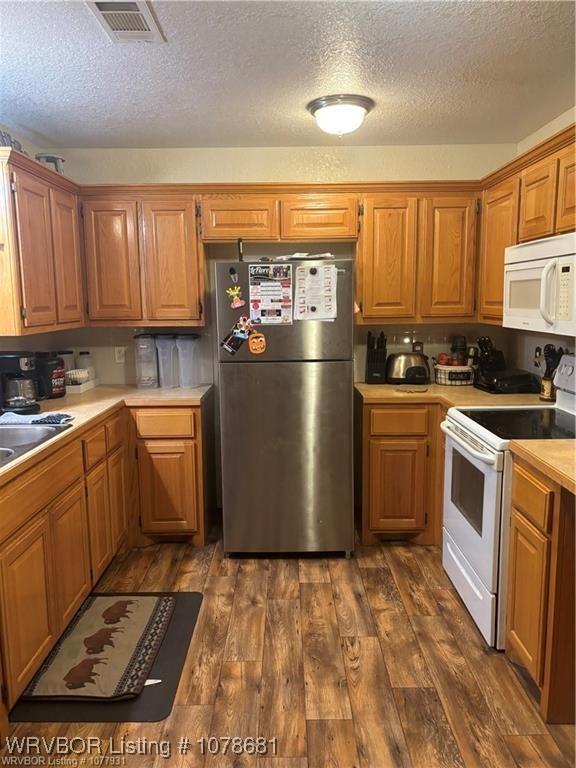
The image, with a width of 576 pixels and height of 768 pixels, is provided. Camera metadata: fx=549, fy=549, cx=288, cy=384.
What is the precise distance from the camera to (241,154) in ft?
11.5

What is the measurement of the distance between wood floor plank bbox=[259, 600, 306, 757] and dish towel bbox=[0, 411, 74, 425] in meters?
1.32

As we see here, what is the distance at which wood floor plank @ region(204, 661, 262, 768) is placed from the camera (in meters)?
1.76

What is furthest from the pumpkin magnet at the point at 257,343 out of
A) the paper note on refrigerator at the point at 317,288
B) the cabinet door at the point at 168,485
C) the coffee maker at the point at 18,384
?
the coffee maker at the point at 18,384

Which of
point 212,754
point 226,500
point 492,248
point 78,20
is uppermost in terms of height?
point 78,20

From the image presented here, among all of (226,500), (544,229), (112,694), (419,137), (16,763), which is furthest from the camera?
(419,137)

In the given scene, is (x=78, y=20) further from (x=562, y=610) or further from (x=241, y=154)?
(x=562, y=610)

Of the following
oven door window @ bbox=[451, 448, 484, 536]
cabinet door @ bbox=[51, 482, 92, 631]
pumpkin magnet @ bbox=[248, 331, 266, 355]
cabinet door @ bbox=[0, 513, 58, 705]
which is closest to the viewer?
cabinet door @ bbox=[0, 513, 58, 705]

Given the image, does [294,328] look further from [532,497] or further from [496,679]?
[496,679]

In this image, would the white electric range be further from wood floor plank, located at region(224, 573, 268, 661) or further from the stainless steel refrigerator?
wood floor plank, located at region(224, 573, 268, 661)

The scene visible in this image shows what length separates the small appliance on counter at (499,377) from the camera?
3.12m

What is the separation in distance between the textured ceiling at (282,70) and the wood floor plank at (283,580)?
95.1 inches

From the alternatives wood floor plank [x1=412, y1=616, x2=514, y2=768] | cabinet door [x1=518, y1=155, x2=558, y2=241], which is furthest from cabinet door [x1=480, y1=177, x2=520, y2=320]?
wood floor plank [x1=412, y1=616, x2=514, y2=768]

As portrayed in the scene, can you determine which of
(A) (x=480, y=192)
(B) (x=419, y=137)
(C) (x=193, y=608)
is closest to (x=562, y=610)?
(C) (x=193, y=608)

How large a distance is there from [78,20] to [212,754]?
2.49 m
